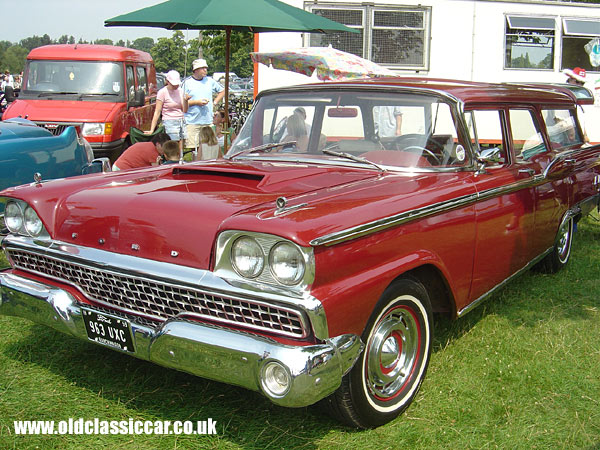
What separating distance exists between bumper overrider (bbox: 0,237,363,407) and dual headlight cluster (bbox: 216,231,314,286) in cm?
11

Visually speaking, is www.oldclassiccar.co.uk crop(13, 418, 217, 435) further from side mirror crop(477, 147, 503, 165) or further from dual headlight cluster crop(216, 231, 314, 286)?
side mirror crop(477, 147, 503, 165)

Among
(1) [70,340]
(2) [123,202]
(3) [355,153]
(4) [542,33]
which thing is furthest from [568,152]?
(4) [542,33]

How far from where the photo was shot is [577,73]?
10352 millimetres

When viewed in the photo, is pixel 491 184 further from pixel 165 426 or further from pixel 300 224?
pixel 165 426

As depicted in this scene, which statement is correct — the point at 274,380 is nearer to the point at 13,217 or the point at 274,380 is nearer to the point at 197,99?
the point at 13,217

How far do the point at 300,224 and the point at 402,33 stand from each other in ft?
27.9

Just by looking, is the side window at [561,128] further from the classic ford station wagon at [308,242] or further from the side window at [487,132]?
the side window at [487,132]

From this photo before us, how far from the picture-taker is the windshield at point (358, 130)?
3559mm

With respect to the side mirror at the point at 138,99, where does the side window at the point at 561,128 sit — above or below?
below

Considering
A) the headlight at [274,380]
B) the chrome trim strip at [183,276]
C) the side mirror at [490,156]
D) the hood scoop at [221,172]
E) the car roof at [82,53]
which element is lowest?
the headlight at [274,380]

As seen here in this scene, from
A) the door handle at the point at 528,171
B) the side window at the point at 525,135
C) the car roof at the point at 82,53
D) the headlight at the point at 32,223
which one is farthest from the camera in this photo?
the car roof at the point at 82,53

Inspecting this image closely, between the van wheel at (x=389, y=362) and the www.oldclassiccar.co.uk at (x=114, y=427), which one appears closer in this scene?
the van wheel at (x=389, y=362)

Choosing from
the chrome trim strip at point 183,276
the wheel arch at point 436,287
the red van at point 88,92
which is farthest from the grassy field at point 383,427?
the red van at point 88,92

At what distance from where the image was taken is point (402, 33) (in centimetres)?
1009
